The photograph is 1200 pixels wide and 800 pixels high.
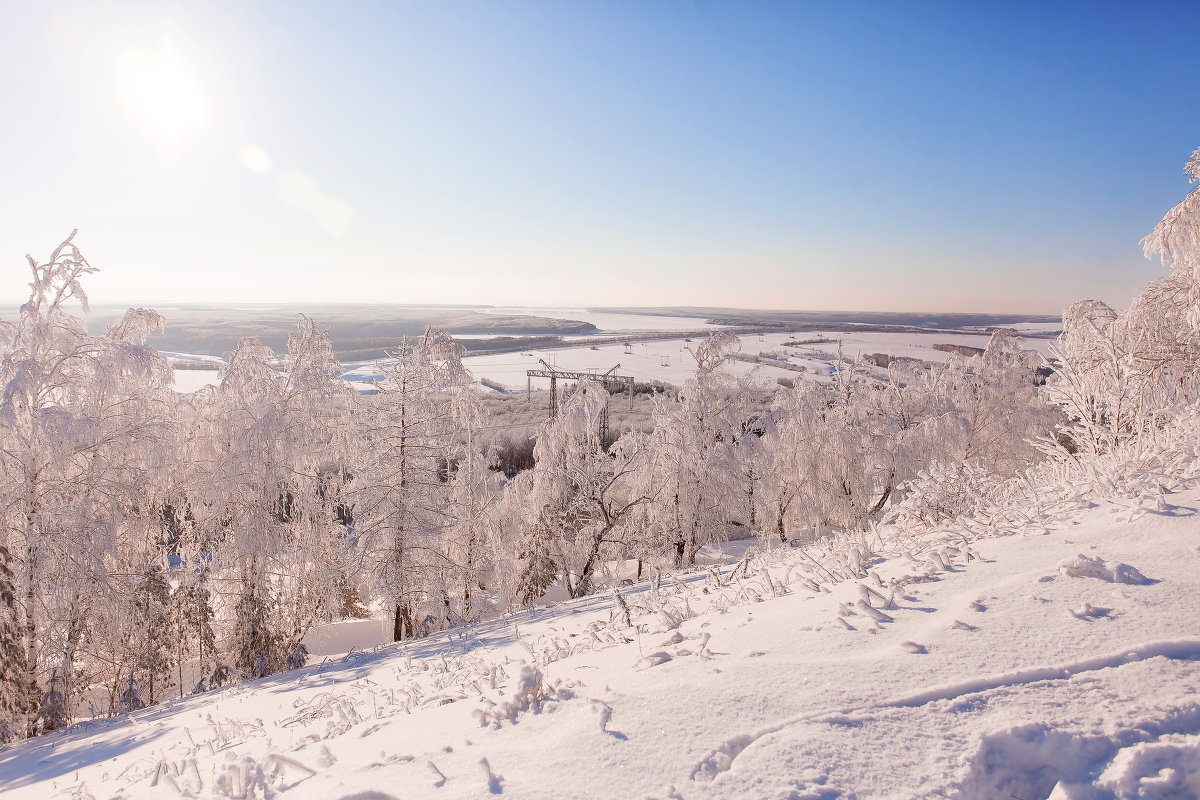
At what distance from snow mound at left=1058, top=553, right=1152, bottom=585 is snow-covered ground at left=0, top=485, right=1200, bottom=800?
0.01m

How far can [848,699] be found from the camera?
257 cm

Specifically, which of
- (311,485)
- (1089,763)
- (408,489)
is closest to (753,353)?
(408,489)

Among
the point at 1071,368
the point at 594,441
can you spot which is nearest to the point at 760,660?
the point at 1071,368

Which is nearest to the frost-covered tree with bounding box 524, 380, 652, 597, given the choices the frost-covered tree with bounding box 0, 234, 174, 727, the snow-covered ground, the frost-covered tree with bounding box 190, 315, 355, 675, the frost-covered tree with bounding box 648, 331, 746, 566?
the frost-covered tree with bounding box 648, 331, 746, 566

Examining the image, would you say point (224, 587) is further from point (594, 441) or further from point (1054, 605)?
point (1054, 605)

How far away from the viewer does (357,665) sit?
760 centimetres

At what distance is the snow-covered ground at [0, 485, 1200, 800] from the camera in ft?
7.06

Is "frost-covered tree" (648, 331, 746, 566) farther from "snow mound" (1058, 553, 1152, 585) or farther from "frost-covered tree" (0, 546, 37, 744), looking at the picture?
"frost-covered tree" (0, 546, 37, 744)

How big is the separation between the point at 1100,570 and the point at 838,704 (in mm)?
2138

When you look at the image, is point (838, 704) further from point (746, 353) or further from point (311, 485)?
point (746, 353)

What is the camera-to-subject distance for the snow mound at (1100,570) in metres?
3.23

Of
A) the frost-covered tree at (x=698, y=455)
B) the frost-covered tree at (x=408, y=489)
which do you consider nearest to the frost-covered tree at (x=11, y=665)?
the frost-covered tree at (x=408, y=489)

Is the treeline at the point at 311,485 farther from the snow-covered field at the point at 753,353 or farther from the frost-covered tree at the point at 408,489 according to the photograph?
the snow-covered field at the point at 753,353

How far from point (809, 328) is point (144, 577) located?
243 ft
